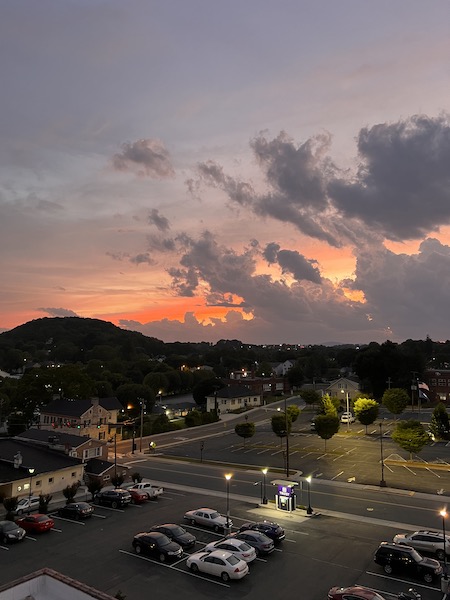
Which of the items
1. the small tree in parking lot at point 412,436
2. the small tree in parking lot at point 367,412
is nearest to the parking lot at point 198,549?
the small tree in parking lot at point 412,436

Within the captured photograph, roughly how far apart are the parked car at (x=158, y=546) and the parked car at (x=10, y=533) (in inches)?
345

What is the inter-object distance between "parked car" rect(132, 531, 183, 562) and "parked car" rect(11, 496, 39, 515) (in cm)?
1475

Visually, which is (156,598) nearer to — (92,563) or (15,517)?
(92,563)

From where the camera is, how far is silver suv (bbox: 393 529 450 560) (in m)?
28.4

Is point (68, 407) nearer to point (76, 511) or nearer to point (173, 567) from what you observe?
point (76, 511)

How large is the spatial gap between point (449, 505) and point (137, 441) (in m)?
50.9

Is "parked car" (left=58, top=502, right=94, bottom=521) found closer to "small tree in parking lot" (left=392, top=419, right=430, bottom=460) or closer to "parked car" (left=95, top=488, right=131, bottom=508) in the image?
"parked car" (left=95, top=488, right=131, bottom=508)

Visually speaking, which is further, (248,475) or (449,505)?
(248,475)

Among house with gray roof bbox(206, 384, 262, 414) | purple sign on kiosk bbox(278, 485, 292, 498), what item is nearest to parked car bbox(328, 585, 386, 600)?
purple sign on kiosk bbox(278, 485, 292, 498)

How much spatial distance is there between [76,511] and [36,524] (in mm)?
4100

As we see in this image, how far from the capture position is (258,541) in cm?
2930

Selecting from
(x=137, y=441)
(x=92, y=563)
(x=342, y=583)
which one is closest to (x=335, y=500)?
(x=342, y=583)

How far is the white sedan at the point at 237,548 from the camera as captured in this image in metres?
27.3

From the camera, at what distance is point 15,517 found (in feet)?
124
